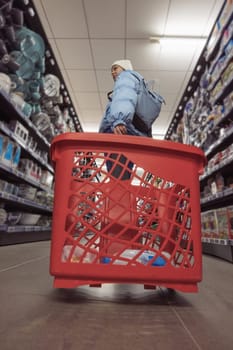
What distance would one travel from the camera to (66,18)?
3197mm

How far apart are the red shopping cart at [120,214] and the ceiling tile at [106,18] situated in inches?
114

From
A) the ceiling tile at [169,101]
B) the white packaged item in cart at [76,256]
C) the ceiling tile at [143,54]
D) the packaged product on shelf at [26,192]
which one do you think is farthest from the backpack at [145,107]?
the ceiling tile at [169,101]

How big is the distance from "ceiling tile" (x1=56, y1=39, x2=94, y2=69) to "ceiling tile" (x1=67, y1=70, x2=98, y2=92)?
0.15 metres

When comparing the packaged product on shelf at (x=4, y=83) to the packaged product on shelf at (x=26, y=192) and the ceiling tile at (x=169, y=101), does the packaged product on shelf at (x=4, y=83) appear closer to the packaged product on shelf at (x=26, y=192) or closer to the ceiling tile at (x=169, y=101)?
the packaged product on shelf at (x=26, y=192)

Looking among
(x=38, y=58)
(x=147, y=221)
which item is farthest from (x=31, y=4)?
(x=147, y=221)

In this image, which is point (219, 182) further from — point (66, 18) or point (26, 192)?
point (66, 18)

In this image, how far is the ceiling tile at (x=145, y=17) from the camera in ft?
9.66

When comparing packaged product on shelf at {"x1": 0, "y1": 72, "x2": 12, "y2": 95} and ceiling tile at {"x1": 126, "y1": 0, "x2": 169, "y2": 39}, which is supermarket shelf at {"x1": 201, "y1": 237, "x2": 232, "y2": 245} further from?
ceiling tile at {"x1": 126, "y1": 0, "x2": 169, "y2": 39}

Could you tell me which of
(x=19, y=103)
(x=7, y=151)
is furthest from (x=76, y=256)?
(x=19, y=103)

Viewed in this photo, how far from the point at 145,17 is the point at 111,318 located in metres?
3.47

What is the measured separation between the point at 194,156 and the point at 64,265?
53 cm

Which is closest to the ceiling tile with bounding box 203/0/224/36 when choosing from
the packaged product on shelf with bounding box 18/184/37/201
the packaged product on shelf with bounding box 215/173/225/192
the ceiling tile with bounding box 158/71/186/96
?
the ceiling tile with bounding box 158/71/186/96

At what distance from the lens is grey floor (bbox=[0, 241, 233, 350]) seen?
0.48 meters

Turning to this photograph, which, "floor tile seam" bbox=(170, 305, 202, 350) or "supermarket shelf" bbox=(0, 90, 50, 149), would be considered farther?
"supermarket shelf" bbox=(0, 90, 50, 149)
